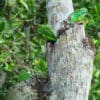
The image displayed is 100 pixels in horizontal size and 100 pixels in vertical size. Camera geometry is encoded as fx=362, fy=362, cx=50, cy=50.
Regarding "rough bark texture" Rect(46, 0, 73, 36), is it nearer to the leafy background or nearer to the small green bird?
the small green bird

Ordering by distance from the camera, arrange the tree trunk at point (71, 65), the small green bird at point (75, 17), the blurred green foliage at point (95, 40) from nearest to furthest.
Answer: the tree trunk at point (71, 65)
the small green bird at point (75, 17)
the blurred green foliage at point (95, 40)

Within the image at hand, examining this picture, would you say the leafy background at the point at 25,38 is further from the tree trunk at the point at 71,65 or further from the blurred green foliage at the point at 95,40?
the tree trunk at the point at 71,65

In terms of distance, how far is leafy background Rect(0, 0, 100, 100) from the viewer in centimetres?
143

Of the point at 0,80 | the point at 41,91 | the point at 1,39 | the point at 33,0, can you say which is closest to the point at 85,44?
the point at 41,91

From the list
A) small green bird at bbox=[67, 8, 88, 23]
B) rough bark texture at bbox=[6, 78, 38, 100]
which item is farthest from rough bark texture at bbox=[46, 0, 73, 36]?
rough bark texture at bbox=[6, 78, 38, 100]

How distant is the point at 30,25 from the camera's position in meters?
1.78

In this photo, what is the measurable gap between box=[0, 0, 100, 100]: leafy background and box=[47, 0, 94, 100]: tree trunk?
22cm

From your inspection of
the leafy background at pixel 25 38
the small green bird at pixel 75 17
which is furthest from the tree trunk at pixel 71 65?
the leafy background at pixel 25 38

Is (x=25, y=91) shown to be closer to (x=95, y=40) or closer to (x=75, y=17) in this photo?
(x=75, y=17)

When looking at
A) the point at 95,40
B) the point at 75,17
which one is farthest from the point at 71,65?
the point at 95,40

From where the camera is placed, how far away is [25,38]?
1.68 meters

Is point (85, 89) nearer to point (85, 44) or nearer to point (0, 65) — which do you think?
point (85, 44)

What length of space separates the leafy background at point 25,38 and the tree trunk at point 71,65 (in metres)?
0.22

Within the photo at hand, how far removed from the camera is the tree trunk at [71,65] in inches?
38.8
